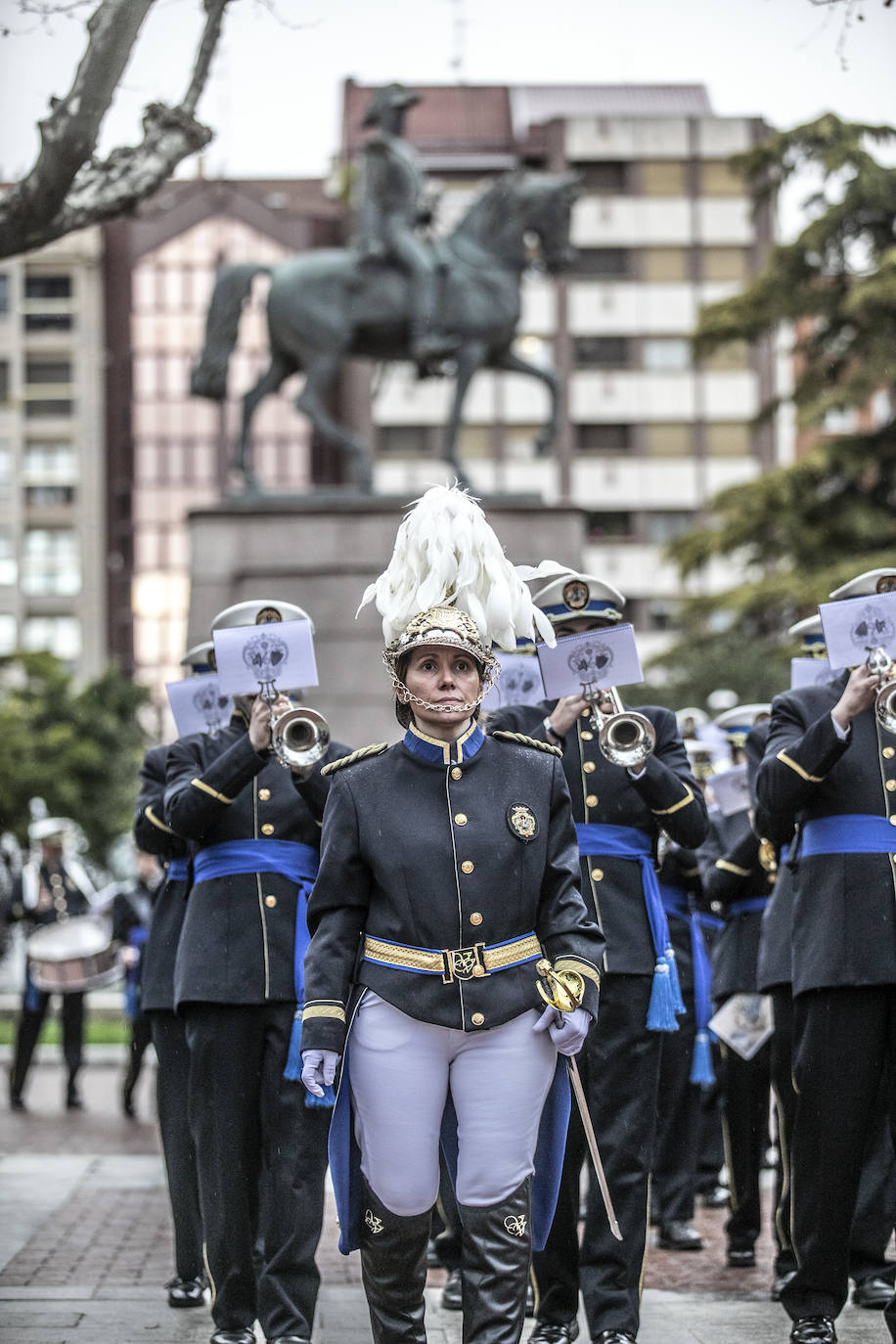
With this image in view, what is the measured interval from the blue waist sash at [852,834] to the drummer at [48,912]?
11086 mm

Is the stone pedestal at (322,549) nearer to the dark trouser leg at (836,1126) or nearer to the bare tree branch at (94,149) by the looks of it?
the bare tree branch at (94,149)

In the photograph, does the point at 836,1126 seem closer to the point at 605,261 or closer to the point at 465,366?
the point at 465,366

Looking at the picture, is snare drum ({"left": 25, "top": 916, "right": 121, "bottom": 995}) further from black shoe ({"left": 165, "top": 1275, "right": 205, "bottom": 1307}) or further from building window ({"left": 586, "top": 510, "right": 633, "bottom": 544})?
building window ({"left": 586, "top": 510, "right": 633, "bottom": 544})

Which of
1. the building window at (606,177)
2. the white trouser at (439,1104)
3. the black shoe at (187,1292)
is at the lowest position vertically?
the black shoe at (187,1292)

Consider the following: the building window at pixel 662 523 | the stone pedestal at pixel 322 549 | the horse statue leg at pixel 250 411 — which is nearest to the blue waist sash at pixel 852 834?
the stone pedestal at pixel 322 549

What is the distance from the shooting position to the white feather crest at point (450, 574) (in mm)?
5844

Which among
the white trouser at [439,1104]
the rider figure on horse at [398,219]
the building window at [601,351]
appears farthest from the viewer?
the building window at [601,351]

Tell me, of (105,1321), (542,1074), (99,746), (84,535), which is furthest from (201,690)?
(84,535)

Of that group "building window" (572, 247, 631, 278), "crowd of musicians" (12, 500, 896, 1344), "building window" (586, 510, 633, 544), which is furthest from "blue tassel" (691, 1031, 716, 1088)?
"building window" (572, 247, 631, 278)

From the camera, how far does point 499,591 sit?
5.88 meters

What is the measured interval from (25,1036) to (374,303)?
7.46 m

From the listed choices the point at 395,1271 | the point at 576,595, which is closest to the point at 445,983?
the point at 395,1271

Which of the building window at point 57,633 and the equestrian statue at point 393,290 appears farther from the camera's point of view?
the building window at point 57,633

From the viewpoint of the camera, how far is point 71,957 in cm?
1667
